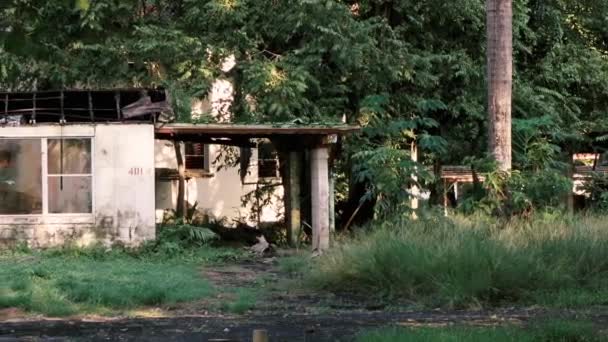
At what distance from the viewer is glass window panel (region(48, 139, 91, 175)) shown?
15.3 m

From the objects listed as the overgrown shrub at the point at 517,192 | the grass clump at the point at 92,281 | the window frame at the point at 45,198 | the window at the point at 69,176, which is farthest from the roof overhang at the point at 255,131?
the overgrown shrub at the point at 517,192

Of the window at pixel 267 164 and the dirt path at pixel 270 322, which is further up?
the window at pixel 267 164

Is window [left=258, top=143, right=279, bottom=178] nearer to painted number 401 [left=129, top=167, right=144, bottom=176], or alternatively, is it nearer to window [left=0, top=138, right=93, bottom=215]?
painted number 401 [left=129, top=167, right=144, bottom=176]

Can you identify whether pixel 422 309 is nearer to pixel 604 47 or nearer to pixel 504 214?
pixel 504 214

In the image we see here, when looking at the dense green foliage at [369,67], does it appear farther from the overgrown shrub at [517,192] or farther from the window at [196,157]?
the window at [196,157]

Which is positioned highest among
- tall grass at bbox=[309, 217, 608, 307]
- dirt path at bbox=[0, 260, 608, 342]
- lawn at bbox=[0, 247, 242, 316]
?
tall grass at bbox=[309, 217, 608, 307]

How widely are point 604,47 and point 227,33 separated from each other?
9863 mm

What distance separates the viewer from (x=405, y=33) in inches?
727

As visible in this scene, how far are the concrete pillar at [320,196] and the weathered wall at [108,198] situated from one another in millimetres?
3239

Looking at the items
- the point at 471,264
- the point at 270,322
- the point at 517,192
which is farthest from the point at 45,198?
the point at 471,264

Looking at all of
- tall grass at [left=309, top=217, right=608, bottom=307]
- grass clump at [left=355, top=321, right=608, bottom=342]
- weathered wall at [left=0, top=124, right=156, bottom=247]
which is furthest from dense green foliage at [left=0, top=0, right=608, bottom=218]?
grass clump at [left=355, top=321, right=608, bottom=342]

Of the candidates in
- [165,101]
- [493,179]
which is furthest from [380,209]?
[165,101]

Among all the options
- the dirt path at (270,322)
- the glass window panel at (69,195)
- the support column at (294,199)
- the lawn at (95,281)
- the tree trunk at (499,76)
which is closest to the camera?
the dirt path at (270,322)

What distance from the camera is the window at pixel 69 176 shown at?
1528 centimetres
